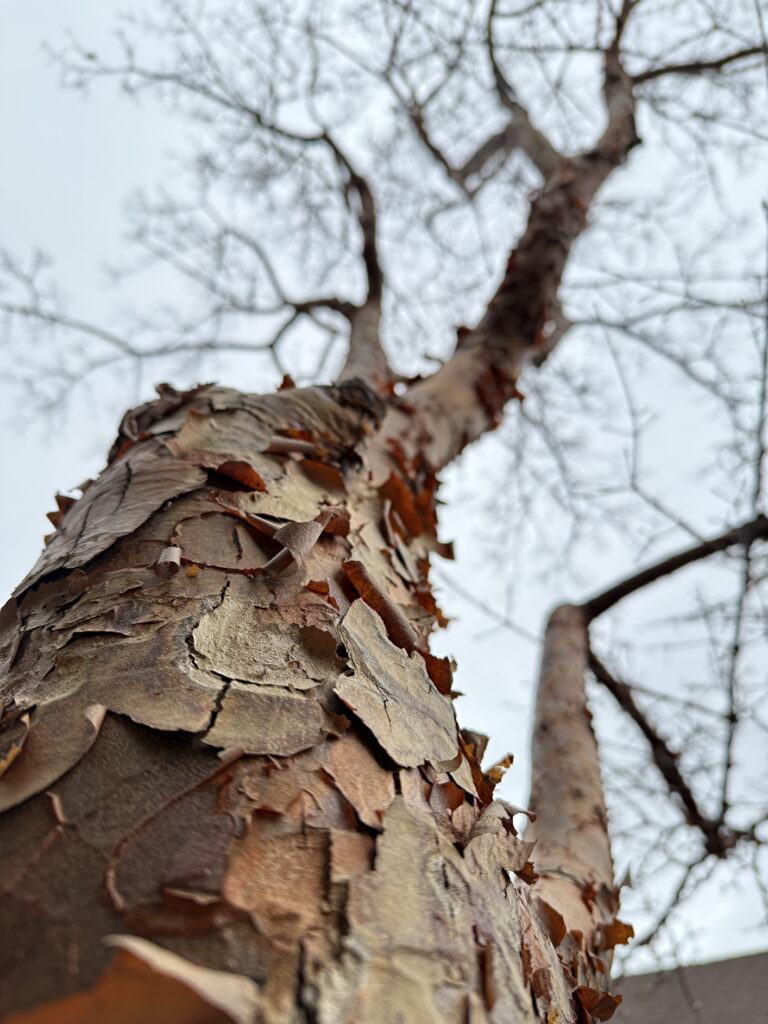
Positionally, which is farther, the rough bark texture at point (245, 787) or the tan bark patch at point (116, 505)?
the tan bark patch at point (116, 505)

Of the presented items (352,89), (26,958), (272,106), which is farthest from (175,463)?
(352,89)

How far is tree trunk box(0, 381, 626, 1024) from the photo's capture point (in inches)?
17.6

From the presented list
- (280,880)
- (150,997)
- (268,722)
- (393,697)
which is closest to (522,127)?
(393,697)

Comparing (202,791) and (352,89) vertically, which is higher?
(352,89)

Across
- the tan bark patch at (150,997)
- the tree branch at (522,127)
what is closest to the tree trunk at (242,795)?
the tan bark patch at (150,997)

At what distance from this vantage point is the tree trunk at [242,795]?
0.45 m

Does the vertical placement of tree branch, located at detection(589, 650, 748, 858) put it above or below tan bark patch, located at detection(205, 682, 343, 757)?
above

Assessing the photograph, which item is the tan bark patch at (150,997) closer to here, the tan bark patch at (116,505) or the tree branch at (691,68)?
the tan bark patch at (116,505)

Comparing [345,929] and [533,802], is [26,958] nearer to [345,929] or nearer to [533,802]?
[345,929]

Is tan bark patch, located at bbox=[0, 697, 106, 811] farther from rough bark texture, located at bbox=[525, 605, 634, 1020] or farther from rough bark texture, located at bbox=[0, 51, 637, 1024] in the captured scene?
rough bark texture, located at bbox=[525, 605, 634, 1020]

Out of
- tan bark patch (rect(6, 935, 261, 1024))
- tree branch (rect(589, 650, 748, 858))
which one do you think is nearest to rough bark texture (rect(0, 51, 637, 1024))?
tan bark patch (rect(6, 935, 261, 1024))

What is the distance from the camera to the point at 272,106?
11.5ft

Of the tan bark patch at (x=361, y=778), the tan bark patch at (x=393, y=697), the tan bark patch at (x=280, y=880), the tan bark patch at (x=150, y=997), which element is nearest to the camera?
the tan bark patch at (x=150, y=997)

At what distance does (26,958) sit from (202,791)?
6.0 inches
